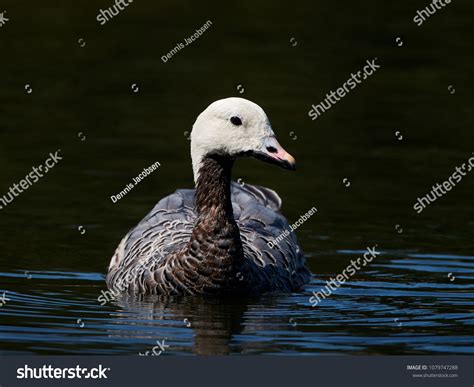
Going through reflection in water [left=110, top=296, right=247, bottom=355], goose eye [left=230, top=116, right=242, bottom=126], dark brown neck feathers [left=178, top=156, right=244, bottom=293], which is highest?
goose eye [left=230, top=116, right=242, bottom=126]

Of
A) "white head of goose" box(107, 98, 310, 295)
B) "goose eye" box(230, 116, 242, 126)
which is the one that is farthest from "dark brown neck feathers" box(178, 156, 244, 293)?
"goose eye" box(230, 116, 242, 126)

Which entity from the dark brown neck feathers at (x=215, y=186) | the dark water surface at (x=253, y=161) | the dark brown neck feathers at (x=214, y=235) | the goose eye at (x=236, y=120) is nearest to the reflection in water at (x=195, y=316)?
the dark water surface at (x=253, y=161)

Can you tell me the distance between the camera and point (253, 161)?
66.2 ft

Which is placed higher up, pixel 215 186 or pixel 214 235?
pixel 215 186

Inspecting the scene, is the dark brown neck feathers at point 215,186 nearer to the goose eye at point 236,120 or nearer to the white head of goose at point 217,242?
the white head of goose at point 217,242

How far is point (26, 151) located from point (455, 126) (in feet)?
22.7

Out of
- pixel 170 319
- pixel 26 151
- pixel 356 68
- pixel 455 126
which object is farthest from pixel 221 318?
pixel 356 68

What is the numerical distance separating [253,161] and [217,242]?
6850 mm

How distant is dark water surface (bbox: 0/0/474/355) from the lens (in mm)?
12680

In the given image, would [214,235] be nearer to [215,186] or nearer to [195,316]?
[215,186]

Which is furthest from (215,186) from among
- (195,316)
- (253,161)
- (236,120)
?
(253,161)

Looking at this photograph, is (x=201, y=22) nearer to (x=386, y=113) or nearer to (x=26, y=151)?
(x=386, y=113)

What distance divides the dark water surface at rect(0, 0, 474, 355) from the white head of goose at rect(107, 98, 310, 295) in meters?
0.22

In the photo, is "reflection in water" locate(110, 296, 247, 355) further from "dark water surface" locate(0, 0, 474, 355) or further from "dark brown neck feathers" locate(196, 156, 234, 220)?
"dark brown neck feathers" locate(196, 156, 234, 220)
